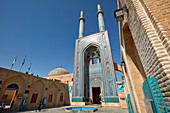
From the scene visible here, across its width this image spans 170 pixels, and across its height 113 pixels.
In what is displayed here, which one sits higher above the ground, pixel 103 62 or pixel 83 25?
pixel 83 25

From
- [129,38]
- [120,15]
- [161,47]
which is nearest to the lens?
[161,47]

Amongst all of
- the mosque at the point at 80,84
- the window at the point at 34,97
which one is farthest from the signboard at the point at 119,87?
the window at the point at 34,97

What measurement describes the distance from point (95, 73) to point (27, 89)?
9.20 m

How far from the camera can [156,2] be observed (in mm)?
1808

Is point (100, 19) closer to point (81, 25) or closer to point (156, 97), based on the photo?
point (81, 25)

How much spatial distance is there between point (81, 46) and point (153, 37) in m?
14.6

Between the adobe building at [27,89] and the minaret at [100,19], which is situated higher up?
the minaret at [100,19]

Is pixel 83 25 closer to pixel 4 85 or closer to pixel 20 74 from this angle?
pixel 20 74

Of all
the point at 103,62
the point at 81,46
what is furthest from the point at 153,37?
the point at 81,46

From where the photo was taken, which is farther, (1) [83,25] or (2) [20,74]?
(1) [83,25]

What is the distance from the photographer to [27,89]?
9117 millimetres

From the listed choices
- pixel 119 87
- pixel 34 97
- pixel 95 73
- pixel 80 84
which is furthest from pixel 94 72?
pixel 34 97

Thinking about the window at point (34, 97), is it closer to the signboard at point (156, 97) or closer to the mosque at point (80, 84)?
the mosque at point (80, 84)

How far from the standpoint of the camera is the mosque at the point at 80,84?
8.41m
